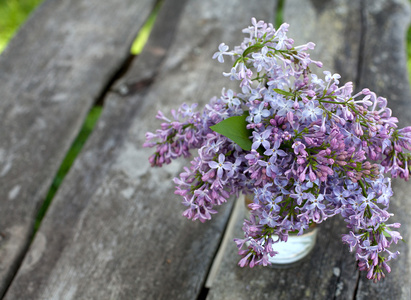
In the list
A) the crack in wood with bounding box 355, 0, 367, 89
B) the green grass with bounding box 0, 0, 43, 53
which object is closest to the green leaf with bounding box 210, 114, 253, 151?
the crack in wood with bounding box 355, 0, 367, 89

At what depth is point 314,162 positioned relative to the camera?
805 millimetres

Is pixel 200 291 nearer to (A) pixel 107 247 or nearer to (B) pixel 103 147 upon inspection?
(A) pixel 107 247

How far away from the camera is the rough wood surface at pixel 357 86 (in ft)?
3.73

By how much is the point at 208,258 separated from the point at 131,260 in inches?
7.7

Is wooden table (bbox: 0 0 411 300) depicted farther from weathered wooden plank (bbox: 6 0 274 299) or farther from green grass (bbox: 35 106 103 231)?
green grass (bbox: 35 106 103 231)

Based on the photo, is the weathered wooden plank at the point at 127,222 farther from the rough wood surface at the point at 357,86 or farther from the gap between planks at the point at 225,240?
the rough wood surface at the point at 357,86

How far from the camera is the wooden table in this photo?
3.88ft

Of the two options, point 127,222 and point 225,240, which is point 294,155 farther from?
point 127,222

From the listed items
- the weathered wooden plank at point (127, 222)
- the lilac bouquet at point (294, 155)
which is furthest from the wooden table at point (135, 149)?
the lilac bouquet at point (294, 155)

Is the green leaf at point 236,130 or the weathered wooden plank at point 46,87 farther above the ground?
the green leaf at point 236,130

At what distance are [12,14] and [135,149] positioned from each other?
220 cm

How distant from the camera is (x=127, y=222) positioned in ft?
4.33

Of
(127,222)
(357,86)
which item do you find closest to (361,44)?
(357,86)

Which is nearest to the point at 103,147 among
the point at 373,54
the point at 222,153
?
the point at 222,153
